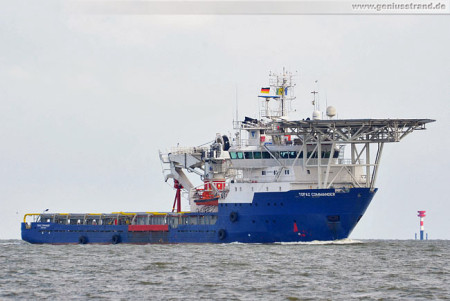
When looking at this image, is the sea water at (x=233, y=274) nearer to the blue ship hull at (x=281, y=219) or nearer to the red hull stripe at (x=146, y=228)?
the blue ship hull at (x=281, y=219)

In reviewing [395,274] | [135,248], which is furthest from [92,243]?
[395,274]

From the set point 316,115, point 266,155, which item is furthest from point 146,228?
point 316,115

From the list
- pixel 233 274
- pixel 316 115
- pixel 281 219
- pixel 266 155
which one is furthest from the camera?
pixel 266 155

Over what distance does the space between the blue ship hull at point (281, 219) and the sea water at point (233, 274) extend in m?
1.08

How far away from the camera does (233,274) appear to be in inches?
1535

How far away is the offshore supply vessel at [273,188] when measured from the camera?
54.8 metres

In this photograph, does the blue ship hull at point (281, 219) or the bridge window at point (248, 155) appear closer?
the blue ship hull at point (281, 219)

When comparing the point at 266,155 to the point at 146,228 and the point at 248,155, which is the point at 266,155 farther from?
the point at 146,228

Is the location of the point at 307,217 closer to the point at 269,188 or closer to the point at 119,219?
the point at 269,188

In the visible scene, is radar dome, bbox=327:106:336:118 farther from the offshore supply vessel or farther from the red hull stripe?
the red hull stripe

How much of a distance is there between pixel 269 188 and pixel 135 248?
1011 centimetres

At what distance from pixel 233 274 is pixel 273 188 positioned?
18.6 metres

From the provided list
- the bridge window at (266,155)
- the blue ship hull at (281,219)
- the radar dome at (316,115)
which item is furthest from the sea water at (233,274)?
the radar dome at (316,115)

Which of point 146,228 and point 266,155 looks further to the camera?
point 146,228
